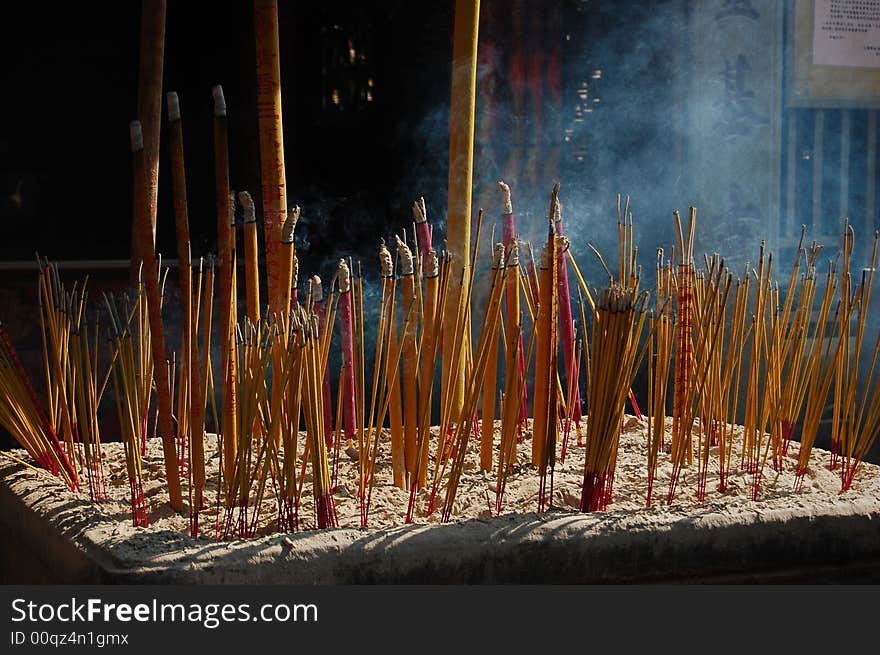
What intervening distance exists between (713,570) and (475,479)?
0.48 metres

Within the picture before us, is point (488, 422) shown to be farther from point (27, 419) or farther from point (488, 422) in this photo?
point (27, 419)


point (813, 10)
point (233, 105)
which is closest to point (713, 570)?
point (233, 105)

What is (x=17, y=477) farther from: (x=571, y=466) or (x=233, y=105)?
(x=233, y=105)

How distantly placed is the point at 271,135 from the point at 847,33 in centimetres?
214

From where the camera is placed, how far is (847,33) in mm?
3477

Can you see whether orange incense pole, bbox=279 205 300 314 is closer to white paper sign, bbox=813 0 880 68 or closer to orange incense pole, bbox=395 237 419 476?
orange incense pole, bbox=395 237 419 476

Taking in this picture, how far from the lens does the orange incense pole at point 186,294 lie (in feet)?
5.88

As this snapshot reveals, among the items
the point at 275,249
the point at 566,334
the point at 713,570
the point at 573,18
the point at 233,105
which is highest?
the point at 573,18

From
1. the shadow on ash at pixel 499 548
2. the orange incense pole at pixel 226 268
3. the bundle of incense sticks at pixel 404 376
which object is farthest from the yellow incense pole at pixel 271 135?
the shadow on ash at pixel 499 548

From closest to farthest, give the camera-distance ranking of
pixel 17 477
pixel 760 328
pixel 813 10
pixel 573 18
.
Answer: pixel 17 477 → pixel 760 328 → pixel 573 18 → pixel 813 10

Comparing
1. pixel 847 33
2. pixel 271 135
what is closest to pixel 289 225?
pixel 271 135

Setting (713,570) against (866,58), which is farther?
(866,58)

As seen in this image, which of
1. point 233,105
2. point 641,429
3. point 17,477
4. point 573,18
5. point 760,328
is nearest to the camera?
point 17,477

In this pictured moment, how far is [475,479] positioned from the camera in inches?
82.6
